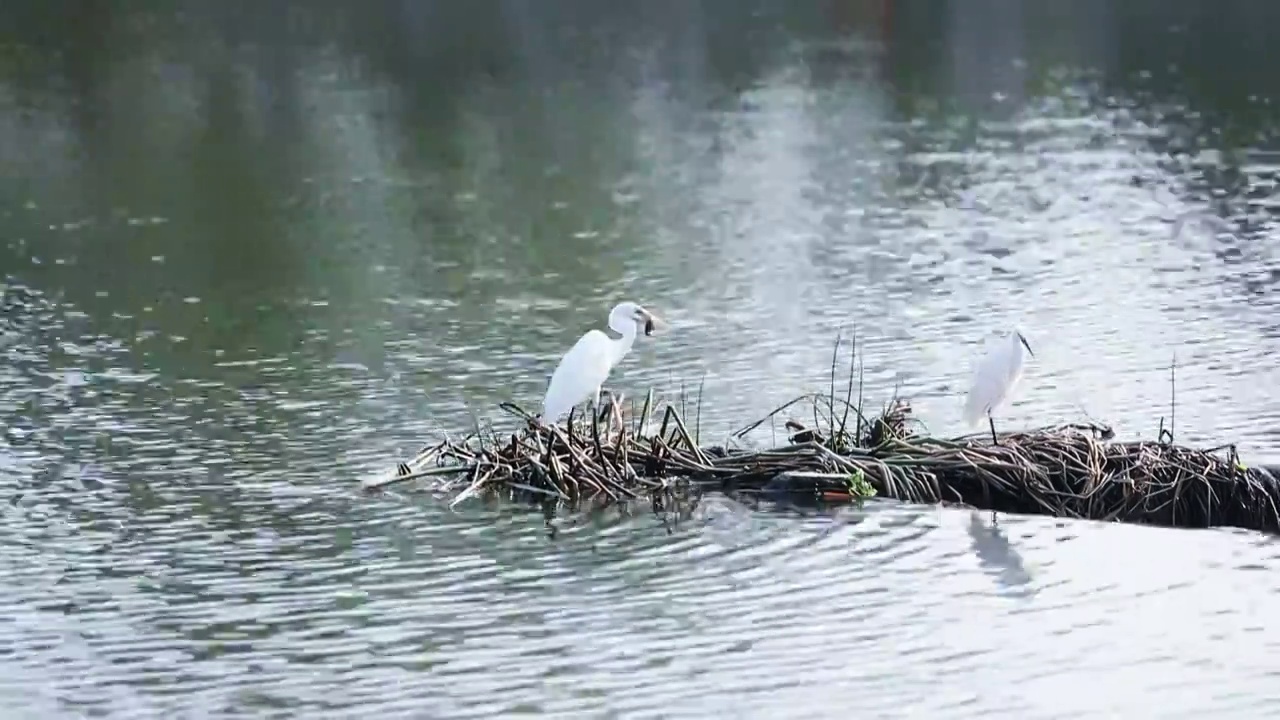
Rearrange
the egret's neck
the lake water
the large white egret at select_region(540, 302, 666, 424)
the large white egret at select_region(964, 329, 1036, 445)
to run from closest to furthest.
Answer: the lake water → the large white egret at select_region(540, 302, 666, 424) → the egret's neck → the large white egret at select_region(964, 329, 1036, 445)

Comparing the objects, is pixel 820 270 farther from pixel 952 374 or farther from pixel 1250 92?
pixel 1250 92

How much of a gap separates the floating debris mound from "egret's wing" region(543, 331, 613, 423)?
167 mm

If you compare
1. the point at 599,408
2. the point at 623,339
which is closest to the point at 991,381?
the point at 623,339

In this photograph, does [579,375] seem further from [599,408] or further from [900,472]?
[900,472]

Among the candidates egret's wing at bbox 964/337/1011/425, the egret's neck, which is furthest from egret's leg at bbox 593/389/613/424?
egret's wing at bbox 964/337/1011/425

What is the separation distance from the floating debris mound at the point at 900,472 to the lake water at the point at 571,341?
245 millimetres

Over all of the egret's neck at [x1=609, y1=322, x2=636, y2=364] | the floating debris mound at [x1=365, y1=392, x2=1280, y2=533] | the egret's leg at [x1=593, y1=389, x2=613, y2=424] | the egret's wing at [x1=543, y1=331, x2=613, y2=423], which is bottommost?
the floating debris mound at [x1=365, y1=392, x2=1280, y2=533]

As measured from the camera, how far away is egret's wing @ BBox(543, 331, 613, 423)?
1359 cm

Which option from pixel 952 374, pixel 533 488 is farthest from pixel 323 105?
pixel 533 488

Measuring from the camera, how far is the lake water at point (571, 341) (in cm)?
1119

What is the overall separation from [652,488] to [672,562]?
3.62ft

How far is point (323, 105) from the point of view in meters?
37.0

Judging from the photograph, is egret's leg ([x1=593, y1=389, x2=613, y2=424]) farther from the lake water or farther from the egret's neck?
the lake water

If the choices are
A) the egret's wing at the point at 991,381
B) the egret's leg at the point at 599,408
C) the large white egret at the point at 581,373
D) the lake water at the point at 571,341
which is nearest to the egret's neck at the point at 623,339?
the large white egret at the point at 581,373
